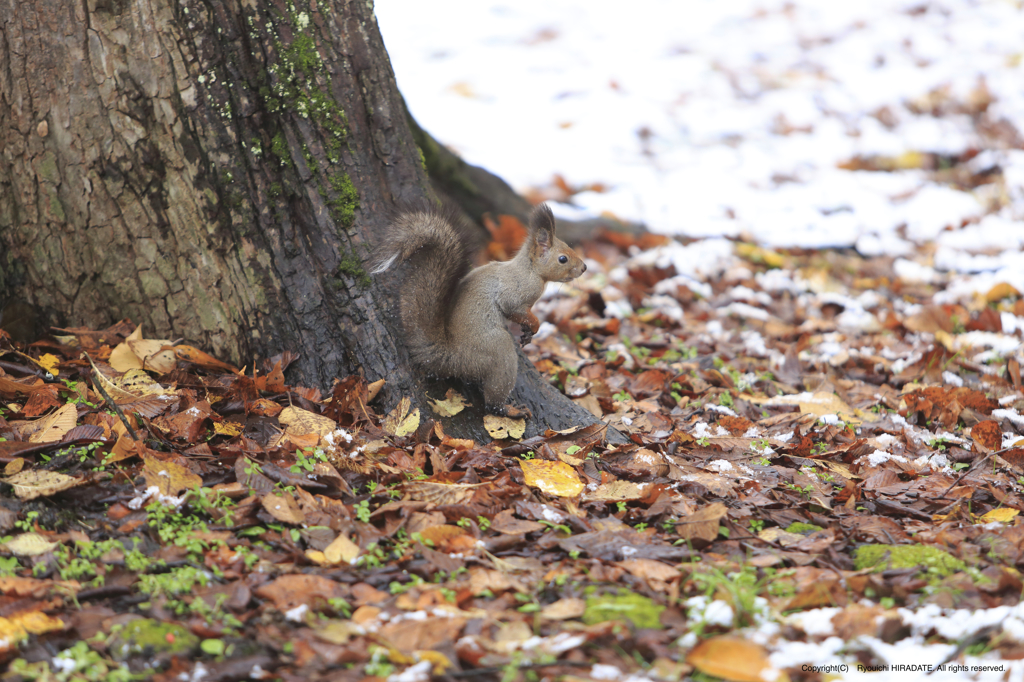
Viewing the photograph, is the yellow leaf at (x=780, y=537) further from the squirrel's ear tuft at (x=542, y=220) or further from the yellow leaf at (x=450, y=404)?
the squirrel's ear tuft at (x=542, y=220)

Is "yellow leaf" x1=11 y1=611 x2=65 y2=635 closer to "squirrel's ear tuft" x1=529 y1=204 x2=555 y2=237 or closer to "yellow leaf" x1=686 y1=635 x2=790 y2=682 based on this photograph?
"yellow leaf" x1=686 y1=635 x2=790 y2=682

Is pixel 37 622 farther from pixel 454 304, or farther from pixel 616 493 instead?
pixel 454 304

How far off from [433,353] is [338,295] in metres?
0.42

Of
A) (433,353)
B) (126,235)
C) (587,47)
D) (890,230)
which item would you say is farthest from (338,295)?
(587,47)

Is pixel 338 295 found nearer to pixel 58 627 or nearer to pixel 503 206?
pixel 58 627

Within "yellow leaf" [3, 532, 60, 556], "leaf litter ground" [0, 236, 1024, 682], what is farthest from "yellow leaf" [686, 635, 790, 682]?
"yellow leaf" [3, 532, 60, 556]

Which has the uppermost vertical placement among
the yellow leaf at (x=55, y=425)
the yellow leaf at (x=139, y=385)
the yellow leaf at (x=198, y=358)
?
the yellow leaf at (x=198, y=358)

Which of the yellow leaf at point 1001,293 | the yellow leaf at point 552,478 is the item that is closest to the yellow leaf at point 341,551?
the yellow leaf at point 552,478

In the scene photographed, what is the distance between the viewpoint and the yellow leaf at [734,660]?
67.7 inches

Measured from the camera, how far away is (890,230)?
23.6 ft

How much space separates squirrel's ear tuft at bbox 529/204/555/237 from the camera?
11.3ft

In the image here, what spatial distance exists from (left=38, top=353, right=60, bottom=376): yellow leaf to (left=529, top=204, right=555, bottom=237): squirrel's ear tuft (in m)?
1.91

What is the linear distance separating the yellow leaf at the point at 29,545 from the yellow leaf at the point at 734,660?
5.35 feet

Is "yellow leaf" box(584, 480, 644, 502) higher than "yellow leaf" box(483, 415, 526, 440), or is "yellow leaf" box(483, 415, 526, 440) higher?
"yellow leaf" box(483, 415, 526, 440)
